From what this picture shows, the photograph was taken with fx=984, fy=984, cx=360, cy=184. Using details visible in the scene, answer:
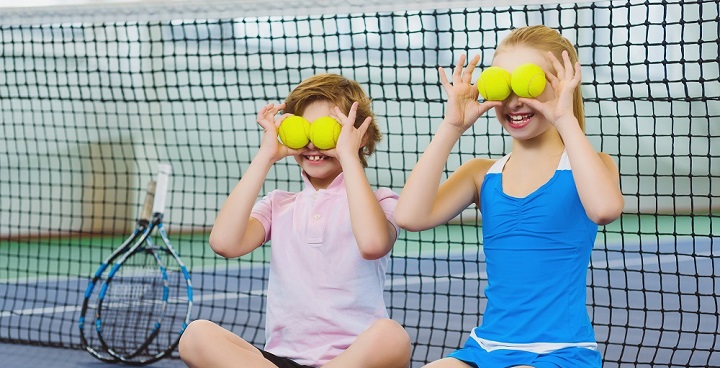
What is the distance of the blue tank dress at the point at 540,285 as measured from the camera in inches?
65.3

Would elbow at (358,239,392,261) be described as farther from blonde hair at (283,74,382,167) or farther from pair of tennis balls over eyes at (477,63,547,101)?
pair of tennis balls over eyes at (477,63,547,101)

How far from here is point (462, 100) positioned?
1753mm

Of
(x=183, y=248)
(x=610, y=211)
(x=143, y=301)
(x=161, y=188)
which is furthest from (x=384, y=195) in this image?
(x=183, y=248)

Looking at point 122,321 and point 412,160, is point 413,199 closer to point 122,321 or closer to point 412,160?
point 122,321

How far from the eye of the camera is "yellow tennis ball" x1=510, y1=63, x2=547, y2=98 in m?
1.64

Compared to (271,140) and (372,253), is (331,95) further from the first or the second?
(372,253)

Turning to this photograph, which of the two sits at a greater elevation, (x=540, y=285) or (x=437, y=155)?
(x=437, y=155)

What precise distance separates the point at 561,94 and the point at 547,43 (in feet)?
0.45

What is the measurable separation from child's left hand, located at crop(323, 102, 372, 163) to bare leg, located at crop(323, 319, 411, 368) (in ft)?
1.07

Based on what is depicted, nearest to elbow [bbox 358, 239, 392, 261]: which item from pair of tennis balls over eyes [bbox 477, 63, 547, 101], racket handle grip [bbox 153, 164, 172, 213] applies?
pair of tennis balls over eyes [bbox 477, 63, 547, 101]

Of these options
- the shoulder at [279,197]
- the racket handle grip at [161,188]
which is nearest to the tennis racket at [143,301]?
the racket handle grip at [161,188]

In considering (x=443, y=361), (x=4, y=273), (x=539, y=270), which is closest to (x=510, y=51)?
(x=539, y=270)

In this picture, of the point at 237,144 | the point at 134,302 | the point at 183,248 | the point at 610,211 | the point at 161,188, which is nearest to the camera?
the point at 610,211

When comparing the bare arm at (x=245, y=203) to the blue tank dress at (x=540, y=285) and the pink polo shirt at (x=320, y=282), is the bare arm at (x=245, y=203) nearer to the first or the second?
the pink polo shirt at (x=320, y=282)
